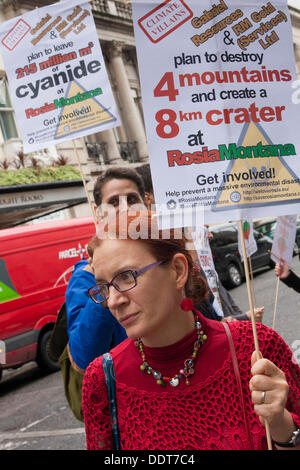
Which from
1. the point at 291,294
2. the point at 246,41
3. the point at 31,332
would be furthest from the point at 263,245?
the point at 246,41

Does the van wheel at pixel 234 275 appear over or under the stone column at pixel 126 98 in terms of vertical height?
under

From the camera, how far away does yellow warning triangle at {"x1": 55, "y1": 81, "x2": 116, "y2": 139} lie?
2891 mm

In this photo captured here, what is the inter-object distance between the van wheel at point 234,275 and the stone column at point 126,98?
34.9 feet

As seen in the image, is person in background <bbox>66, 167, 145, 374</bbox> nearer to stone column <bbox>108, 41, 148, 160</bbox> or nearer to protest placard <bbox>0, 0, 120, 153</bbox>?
protest placard <bbox>0, 0, 120, 153</bbox>

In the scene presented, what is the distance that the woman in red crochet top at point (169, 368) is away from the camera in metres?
1.52

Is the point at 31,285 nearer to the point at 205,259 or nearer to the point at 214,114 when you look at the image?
the point at 205,259

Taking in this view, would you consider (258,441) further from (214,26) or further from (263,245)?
(263,245)

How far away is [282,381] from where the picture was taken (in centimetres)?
144

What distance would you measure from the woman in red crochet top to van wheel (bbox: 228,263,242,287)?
34.0 ft

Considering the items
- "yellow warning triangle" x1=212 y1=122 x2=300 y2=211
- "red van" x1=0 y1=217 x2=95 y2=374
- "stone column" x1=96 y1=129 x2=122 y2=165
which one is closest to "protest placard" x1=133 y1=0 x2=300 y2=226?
"yellow warning triangle" x1=212 y1=122 x2=300 y2=211

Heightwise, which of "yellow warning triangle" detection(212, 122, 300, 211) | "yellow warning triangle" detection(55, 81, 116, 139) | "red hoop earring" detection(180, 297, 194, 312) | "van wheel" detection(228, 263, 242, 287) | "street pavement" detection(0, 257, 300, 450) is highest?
"yellow warning triangle" detection(55, 81, 116, 139)

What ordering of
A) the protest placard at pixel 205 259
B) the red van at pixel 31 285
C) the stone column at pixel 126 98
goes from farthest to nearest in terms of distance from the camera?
the stone column at pixel 126 98 → the red van at pixel 31 285 → the protest placard at pixel 205 259

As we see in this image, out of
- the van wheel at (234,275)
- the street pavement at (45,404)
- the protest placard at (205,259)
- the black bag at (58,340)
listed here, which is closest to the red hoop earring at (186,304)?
the protest placard at (205,259)

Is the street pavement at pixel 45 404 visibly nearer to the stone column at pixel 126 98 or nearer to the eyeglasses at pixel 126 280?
the eyeglasses at pixel 126 280
